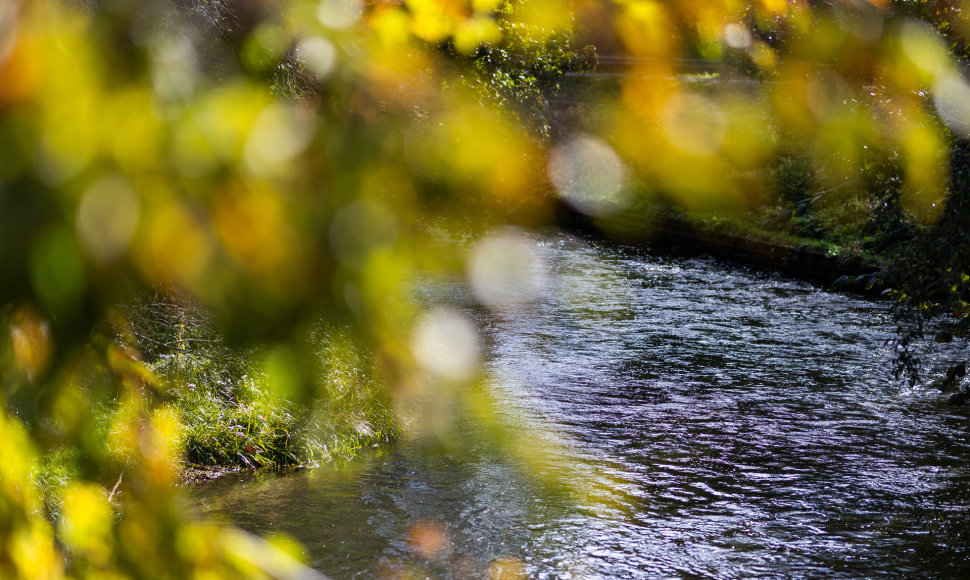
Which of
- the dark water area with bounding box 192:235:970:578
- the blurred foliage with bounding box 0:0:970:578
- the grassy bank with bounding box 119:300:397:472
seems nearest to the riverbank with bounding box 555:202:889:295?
the dark water area with bounding box 192:235:970:578

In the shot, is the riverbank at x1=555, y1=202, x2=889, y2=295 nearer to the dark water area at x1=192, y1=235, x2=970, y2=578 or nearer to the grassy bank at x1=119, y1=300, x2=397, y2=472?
the dark water area at x1=192, y1=235, x2=970, y2=578

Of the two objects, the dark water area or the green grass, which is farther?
the green grass

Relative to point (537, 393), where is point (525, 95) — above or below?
above

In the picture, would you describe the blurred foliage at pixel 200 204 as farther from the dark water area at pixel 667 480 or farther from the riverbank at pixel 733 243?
the riverbank at pixel 733 243

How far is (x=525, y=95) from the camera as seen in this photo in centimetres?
1156

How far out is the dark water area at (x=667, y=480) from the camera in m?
6.45

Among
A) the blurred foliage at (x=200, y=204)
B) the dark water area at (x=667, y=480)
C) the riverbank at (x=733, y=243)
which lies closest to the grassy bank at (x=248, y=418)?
the dark water area at (x=667, y=480)

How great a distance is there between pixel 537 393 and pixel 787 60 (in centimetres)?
411

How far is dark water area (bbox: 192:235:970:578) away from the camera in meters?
6.45

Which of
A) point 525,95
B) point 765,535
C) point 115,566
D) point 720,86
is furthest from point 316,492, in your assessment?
point 720,86

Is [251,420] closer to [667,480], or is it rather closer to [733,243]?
[667,480]

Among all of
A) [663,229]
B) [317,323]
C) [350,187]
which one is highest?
[663,229]

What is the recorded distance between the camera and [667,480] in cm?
778

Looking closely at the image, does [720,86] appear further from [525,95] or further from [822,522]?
[822,522]
